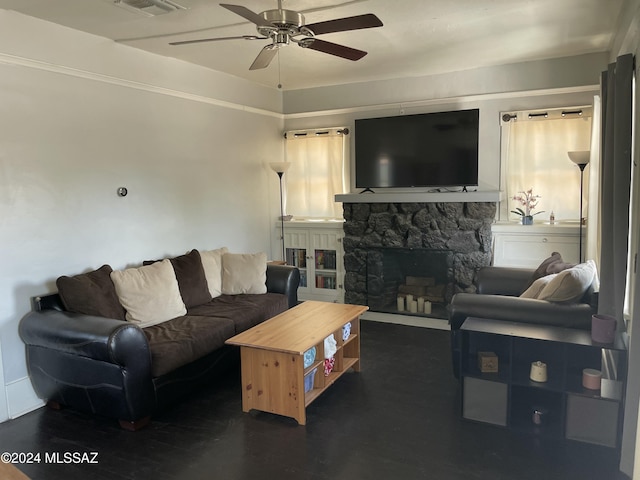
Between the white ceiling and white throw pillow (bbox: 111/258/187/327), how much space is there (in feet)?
5.97

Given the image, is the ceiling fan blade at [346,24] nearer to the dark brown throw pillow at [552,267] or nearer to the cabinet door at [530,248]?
the dark brown throw pillow at [552,267]

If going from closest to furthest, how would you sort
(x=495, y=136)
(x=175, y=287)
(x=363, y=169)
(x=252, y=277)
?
(x=175, y=287) → (x=252, y=277) → (x=495, y=136) → (x=363, y=169)

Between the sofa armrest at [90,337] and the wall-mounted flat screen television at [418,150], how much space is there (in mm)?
3338

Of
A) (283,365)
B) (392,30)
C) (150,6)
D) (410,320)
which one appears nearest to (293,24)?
(150,6)

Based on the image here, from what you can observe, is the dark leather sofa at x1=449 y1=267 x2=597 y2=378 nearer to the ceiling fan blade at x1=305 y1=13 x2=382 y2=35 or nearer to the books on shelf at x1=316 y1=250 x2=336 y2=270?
the ceiling fan blade at x1=305 y1=13 x2=382 y2=35

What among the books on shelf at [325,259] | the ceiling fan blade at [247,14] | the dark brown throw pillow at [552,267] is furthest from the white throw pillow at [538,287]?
the books on shelf at [325,259]

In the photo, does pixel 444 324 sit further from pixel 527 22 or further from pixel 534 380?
pixel 527 22

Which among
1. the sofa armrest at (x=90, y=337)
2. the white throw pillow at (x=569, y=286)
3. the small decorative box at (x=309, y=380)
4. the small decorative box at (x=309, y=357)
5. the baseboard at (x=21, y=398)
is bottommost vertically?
the baseboard at (x=21, y=398)

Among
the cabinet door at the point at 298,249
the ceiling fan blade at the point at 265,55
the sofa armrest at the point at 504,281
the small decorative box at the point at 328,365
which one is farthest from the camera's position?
the cabinet door at the point at 298,249

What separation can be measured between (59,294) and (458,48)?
3759 mm

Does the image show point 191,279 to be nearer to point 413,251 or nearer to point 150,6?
point 150,6

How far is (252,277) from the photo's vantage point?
4.64 metres

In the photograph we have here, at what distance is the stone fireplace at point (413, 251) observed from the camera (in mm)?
5016

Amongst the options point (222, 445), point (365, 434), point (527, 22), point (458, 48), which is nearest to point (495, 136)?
point (458, 48)
